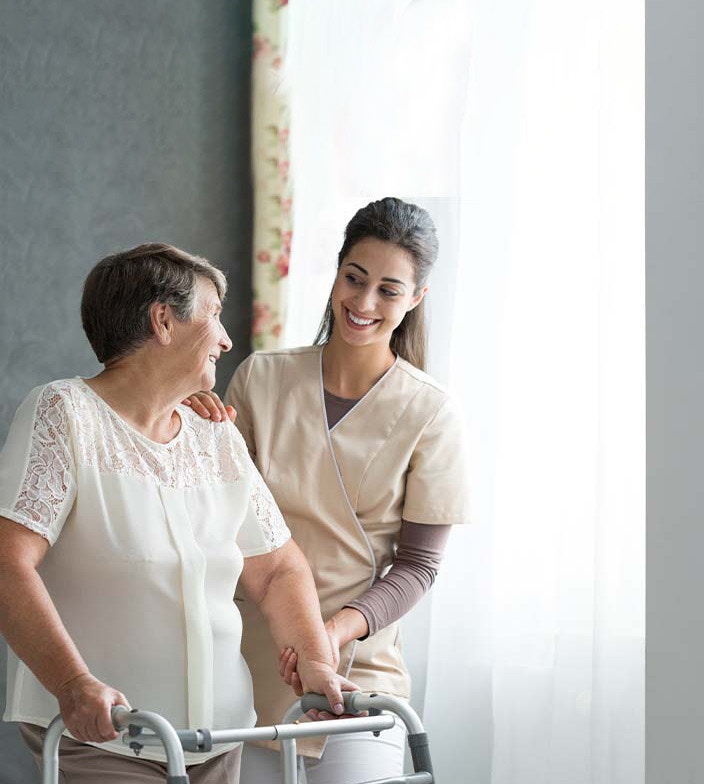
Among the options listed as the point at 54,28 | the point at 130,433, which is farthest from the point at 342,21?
the point at 130,433

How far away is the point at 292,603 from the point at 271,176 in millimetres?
1645

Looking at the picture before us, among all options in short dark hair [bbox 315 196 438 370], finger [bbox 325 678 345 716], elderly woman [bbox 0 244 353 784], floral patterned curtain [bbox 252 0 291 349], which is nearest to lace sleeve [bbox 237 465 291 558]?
Result: elderly woman [bbox 0 244 353 784]

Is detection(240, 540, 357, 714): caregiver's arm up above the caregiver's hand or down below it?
below

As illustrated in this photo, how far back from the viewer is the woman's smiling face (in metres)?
2.33

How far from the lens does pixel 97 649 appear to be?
1792mm

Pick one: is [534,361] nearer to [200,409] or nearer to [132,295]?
[200,409]

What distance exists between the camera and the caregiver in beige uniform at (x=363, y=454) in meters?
2.24

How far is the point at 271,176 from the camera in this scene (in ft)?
10.9

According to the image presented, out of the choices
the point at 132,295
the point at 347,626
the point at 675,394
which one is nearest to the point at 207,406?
the point at 132,295

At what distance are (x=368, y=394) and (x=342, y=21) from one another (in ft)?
4.12

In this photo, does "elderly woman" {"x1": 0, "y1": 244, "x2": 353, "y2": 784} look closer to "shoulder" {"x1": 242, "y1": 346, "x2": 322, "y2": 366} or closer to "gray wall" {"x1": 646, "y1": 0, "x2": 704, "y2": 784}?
"shoulder" {"x1": 242, "y1": 346, "x2": 322, "y2": 366}

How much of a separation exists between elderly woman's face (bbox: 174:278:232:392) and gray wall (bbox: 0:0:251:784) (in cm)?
105

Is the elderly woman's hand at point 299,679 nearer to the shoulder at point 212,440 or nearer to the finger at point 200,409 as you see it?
the shoulder at point 212,440

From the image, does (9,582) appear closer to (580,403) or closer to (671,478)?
(671,478)
